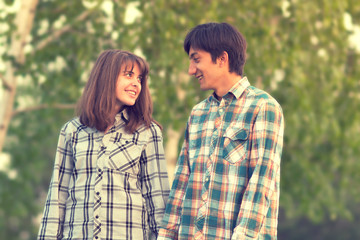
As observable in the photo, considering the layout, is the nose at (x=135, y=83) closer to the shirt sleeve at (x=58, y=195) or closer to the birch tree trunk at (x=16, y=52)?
the shirt sleeve at (x=58, y=195)

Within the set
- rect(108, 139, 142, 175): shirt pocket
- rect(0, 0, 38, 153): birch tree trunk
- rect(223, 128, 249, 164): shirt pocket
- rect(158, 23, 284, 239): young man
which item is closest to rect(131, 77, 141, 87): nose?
rect(108, 139, 142, 175): shirt pocket

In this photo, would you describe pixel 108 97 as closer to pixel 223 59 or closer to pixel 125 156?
pixel 125 156

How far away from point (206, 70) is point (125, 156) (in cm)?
71

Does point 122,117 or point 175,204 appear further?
point 122,117

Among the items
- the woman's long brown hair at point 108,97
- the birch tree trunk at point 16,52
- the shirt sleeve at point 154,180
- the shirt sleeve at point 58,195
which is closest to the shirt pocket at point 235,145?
the shirt sleeve at point 154,180

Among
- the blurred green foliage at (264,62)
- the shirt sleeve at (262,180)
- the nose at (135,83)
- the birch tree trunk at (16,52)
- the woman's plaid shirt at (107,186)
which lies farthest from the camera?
the birch tree trunk at (16,52)

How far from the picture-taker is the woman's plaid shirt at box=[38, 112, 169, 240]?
3.70 metres

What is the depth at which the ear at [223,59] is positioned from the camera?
3482 mm

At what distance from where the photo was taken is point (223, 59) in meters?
3.49

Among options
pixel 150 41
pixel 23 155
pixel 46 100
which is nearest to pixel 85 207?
pixel 150 41

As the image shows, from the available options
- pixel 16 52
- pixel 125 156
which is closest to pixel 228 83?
pixel 125 156

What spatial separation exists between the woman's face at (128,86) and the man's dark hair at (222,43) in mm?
518

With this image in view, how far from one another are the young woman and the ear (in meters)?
0.62

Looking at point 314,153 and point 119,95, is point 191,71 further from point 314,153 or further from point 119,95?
point 314,153
